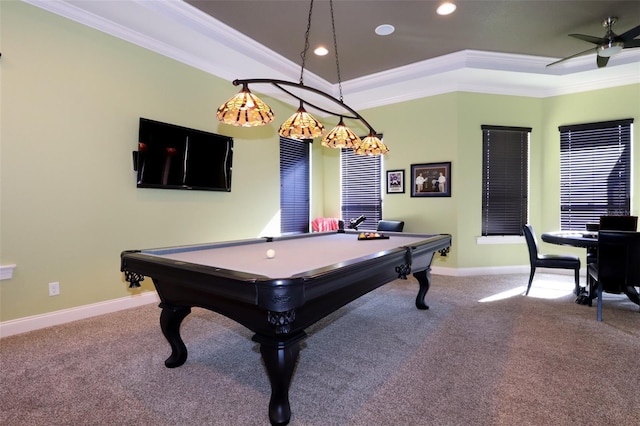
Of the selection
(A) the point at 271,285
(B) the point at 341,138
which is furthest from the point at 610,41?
(A) the point at 271,285

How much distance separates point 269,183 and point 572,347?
421cm

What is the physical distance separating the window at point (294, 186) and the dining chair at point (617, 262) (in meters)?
4.21

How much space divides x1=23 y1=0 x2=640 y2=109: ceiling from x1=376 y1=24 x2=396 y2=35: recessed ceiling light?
0.07m

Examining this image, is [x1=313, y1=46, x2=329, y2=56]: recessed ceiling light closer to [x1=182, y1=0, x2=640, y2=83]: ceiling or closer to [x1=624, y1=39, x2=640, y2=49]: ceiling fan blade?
[x1=182, y1=0, x2=640, y2=83]: ceiling

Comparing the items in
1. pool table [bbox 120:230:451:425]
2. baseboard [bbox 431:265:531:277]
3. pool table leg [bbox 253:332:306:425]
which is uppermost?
pool table [bbox 120:230:451:425]

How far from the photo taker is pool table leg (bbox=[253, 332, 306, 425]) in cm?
157

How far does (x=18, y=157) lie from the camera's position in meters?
2.80

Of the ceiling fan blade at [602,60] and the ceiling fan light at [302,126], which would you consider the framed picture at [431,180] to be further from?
the ceiling fan light at [302,126]

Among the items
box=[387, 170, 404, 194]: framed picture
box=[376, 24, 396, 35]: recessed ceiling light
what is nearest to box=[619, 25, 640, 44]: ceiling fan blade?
box=[376, 24, 396, 35]: recessed ceiling light

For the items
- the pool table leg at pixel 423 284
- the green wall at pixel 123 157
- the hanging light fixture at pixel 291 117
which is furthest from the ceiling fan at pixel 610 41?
the pool table leg at pixel 423 284

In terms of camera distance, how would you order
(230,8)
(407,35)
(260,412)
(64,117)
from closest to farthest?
(260,412) → (64,117) → (230,8) → (407,35)

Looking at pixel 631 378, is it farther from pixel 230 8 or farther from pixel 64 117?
pixel 64 117

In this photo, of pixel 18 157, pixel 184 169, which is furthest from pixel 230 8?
pixel 18 157

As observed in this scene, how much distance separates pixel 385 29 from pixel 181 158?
2868mm
